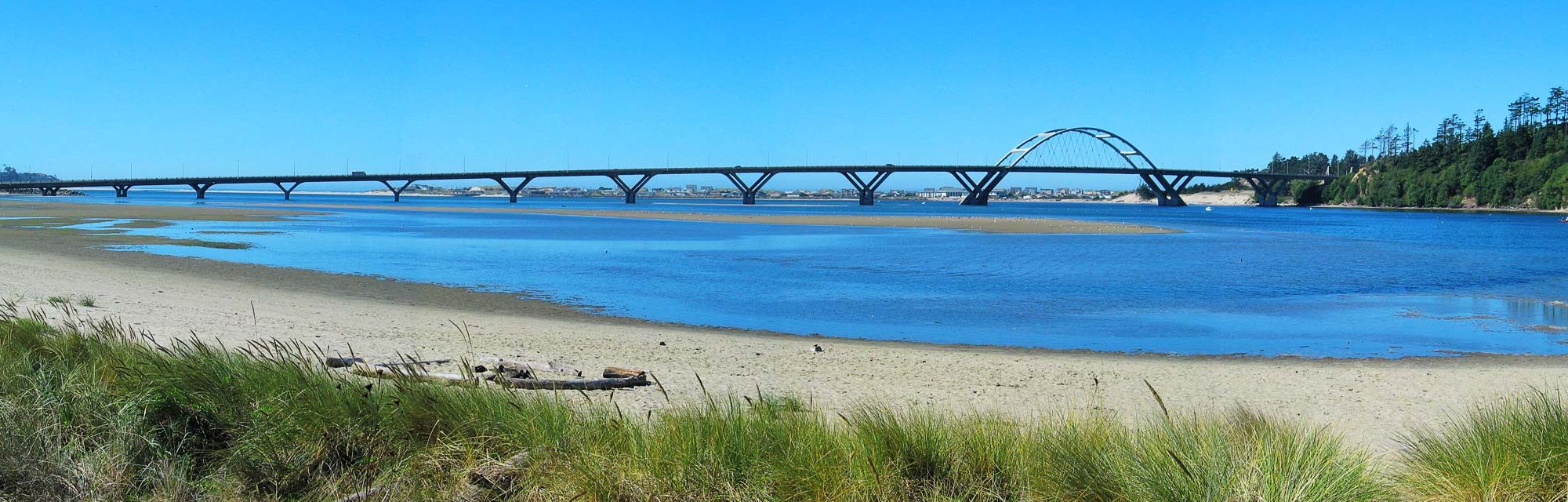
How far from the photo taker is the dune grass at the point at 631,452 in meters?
4.70

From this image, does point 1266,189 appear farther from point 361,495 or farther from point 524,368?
point 361,495

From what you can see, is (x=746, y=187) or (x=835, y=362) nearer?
(x=835, y=362)

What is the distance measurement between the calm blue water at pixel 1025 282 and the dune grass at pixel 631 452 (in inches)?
403

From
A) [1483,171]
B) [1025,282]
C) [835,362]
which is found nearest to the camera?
[835,362]

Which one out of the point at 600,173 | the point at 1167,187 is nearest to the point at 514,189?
the point at 600,173

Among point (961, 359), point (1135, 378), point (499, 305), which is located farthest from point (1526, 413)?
point (499, 305)

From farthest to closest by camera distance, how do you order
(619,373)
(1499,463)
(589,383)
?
(619,373) < (589,383) < (1499,463)

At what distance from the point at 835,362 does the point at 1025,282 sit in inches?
597

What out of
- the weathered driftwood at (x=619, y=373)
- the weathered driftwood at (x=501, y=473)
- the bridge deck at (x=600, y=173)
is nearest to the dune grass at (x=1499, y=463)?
the weathered driftwood at (x=501, y=473)

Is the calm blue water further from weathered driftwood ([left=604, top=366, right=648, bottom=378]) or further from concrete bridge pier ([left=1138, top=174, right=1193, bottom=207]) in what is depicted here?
concrete bridge pier ([left=1138, top=174, right=1193, bottom=207])

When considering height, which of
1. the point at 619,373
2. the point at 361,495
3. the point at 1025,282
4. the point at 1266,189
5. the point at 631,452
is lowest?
the point at 1025,282

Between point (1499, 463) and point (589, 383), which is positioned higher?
point (1499, 463)

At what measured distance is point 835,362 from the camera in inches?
486

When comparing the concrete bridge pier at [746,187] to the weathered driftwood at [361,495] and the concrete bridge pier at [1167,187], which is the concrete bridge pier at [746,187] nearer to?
the concrete bridge pier at [1167,187]
